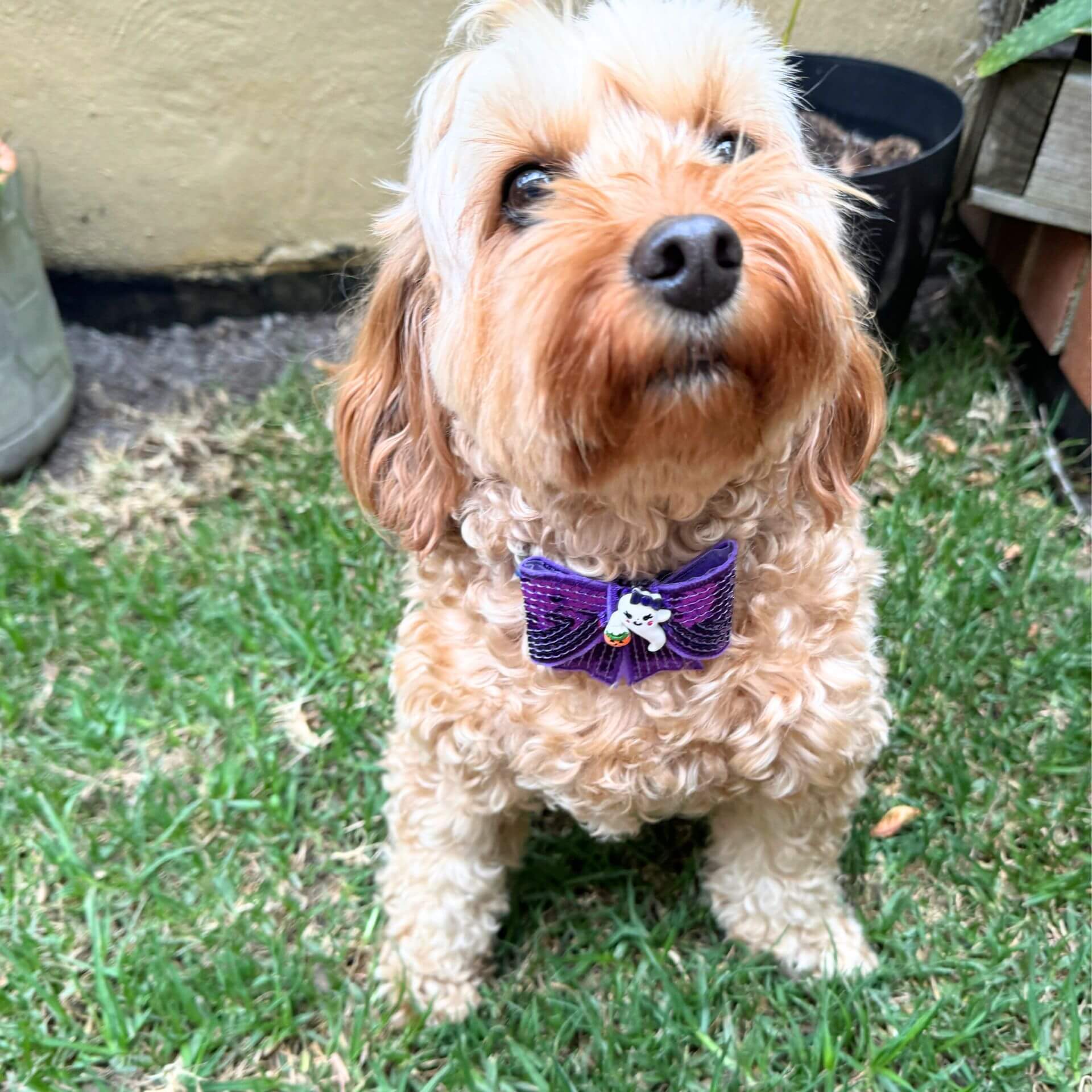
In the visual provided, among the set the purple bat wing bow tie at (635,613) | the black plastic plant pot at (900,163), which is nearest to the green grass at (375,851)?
the black plastic plant pot at (900,163)

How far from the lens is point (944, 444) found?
2.85m

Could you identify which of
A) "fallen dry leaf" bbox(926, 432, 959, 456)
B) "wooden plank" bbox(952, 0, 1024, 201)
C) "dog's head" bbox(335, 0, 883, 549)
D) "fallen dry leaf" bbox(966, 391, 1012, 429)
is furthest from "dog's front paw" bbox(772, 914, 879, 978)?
"wooden plank" bbox(952, 0, 1024, 201)

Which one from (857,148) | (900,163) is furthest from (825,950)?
(857,148)

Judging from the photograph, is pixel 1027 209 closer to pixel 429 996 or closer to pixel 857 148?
pixel 857 148

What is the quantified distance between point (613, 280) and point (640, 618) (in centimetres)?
50

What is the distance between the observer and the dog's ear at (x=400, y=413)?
1.44 meters

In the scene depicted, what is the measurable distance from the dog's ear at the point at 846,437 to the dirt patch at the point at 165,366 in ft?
7.35

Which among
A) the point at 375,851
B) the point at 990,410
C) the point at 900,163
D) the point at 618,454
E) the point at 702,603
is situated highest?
the point at 618,454

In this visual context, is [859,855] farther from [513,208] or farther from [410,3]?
[410,3]

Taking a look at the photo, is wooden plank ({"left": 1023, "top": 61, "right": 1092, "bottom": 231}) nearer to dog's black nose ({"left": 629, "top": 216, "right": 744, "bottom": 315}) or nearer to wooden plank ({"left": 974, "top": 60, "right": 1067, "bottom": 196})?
wooden plank ({"left": 974, "top": 60, "right": 1067, "bottom": 196})

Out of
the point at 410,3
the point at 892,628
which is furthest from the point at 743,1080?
the point at 410,3

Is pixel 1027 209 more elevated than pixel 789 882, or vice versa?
pixel 1027 209

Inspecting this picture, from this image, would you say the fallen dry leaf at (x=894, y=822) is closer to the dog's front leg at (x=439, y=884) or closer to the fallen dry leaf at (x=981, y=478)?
the dog's front leg at (x=439, y=884)

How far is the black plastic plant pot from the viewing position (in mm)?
2625
